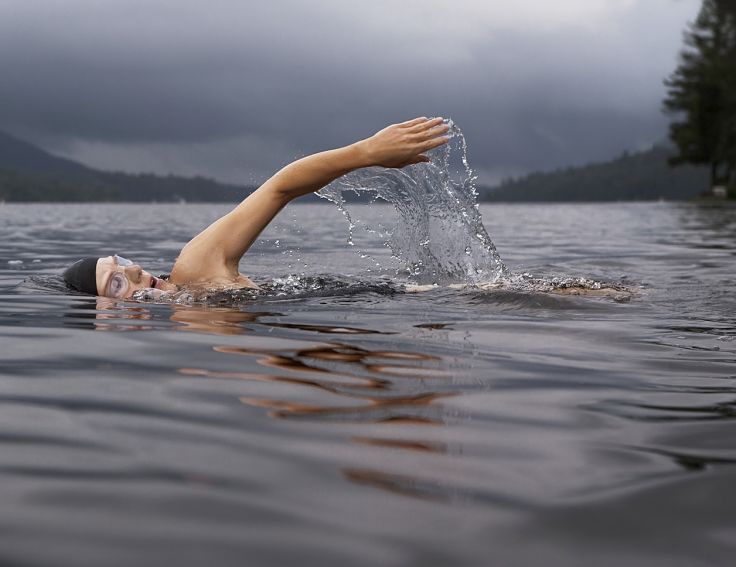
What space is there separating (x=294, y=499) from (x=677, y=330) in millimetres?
3588

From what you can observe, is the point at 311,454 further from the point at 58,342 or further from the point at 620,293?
the point at 620,293

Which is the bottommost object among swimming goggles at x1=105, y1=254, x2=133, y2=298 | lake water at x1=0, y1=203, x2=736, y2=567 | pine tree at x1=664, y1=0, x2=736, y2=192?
lake water at x1=0, y1=203, x2=736, y2=567

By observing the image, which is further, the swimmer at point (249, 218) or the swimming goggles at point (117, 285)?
the swimming goggles at point (117, 285)

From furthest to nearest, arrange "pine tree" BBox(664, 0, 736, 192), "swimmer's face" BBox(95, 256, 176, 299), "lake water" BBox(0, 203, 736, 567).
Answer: "pine tree" BBox(664, 0, 736, 192), "swimmer's face" BBox(95, 256, 176, 299), "lake water" BBox(0, 203, 736, 567)

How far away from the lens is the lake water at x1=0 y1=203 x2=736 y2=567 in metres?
1.94

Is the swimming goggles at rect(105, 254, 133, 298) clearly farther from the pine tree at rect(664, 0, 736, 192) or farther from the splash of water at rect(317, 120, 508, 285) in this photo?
the pine tree at rect(664, 0, 736, 192)

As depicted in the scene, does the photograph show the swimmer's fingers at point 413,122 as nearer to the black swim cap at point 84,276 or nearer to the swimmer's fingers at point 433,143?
the swimmer's fingers at point 433,143

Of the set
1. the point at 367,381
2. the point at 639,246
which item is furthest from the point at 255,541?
the point at 639,246

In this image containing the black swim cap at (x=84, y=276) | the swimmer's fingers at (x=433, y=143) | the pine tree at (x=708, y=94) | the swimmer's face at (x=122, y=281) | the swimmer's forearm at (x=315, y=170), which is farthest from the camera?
the pine tree at (x=708, y=94)

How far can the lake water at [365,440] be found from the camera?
1.94 meters

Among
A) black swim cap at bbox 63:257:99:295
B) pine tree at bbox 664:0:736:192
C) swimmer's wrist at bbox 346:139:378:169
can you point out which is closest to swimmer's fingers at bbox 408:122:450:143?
swimmer's wrist at bbox 346:139:378:169

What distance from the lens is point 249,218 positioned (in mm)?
6500

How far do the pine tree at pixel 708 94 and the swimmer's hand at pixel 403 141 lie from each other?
69464 mm

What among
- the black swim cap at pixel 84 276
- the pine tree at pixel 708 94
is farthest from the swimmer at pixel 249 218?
the pine tree at pixel 708 94
